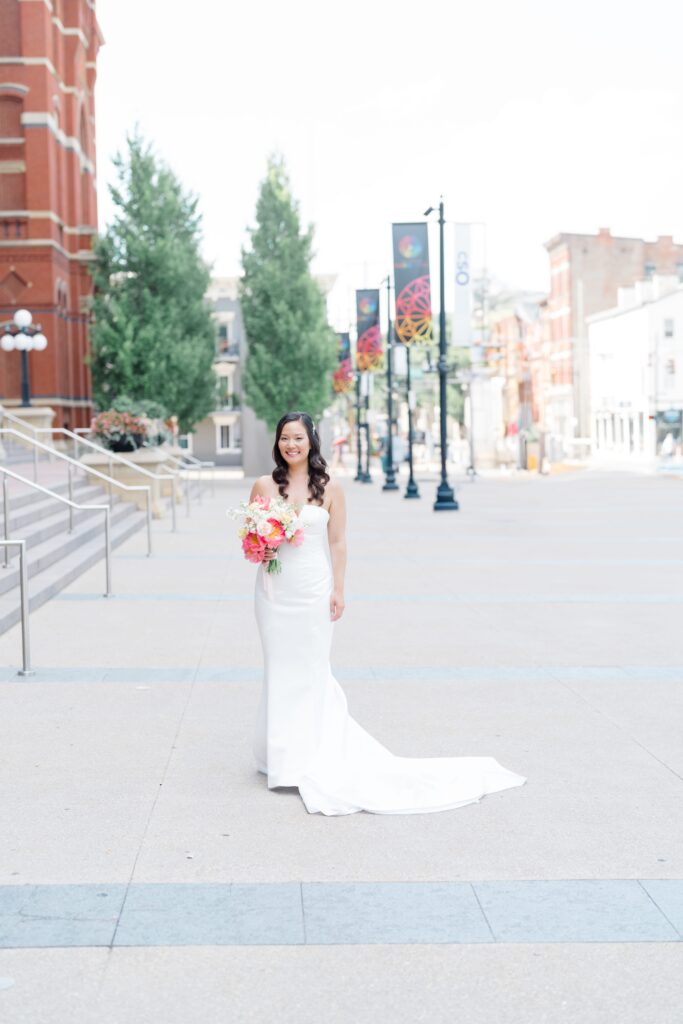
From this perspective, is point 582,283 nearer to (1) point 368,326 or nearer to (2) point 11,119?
(1) point 368,326

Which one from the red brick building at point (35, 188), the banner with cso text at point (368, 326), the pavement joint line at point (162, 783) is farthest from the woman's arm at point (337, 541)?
the banner with cso text at point (368, 326)

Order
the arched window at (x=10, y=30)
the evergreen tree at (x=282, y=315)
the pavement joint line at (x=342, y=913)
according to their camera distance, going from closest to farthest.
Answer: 1. the pavement joint line at (x=342, y=913)
2. the arched window at (x=10, y=30)
3. the evergreen tree at (x=282, y=315)

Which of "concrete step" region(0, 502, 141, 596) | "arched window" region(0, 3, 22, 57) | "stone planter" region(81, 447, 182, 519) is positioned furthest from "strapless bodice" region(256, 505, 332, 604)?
"arched window" region(0, 3, 22, 57)

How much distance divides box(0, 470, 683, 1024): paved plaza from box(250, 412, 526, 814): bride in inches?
6.6

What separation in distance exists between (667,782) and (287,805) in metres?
1.86

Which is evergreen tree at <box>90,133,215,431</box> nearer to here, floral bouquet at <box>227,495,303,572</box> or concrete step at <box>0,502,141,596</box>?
A: concrete step at <box>0,502,141,596</box>

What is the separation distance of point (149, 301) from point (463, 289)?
17243 mm

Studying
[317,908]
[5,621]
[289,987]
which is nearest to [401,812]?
[317,908]

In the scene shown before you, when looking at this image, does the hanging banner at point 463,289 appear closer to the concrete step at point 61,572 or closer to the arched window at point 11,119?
the concrete step at point 61,572

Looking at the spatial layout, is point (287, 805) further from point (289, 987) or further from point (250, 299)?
point (250, 299)

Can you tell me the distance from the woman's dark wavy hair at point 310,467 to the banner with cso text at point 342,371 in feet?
149

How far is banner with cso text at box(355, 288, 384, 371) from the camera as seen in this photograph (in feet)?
141

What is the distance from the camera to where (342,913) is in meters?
4.73

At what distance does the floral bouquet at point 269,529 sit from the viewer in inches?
250
